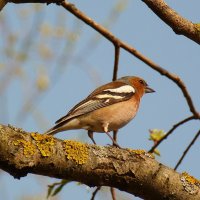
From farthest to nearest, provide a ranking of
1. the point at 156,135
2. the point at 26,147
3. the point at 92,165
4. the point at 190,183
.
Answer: the point at 156,135
the point at 190,183
the point at 92,165
the point at 26,147

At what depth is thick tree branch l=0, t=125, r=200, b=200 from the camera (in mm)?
3391

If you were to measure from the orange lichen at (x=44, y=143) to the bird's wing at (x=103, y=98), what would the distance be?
161 inches

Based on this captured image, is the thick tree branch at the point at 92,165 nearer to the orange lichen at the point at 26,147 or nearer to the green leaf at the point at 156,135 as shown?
the orange lichen at the point at 26,147

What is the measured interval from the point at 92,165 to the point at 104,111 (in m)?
4.46

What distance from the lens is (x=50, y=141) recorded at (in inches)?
144

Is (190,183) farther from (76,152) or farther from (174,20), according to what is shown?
(174,20)

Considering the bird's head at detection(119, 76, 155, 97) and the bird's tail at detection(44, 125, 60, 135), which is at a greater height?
the bird's head at detection(119, 76, 155, 97)

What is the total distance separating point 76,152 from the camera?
3.66 metres

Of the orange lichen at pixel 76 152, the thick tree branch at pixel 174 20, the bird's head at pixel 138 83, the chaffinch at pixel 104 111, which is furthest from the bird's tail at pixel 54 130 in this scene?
the orange lichen at pixel 76 152

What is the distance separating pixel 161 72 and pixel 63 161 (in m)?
2.17

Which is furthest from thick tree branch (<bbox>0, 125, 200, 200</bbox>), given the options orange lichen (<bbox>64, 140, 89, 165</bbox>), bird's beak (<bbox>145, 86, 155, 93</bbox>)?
Result: bird's beak (<bbox>145, 86, 155, 93</bbox>)

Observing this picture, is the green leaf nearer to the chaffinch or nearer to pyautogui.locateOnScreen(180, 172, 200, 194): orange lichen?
the chaffinch

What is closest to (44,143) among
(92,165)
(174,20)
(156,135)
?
(92,165)

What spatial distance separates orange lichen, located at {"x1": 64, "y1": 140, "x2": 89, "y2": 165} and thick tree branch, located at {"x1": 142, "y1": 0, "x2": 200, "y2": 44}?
1.70m
